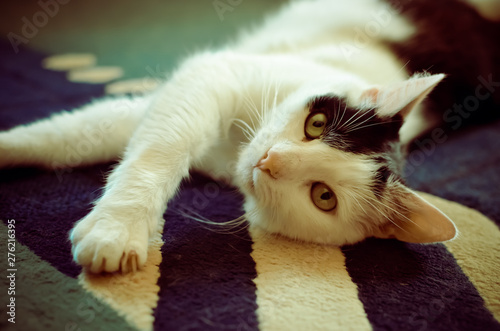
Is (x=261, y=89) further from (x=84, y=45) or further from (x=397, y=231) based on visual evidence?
(x=84, y=45)

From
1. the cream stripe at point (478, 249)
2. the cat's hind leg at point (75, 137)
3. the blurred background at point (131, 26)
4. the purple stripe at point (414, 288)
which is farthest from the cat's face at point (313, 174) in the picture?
the blurred background at point (131, 26)

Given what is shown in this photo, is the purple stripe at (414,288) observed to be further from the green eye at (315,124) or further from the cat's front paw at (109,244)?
the cat's front paw at (109,244)

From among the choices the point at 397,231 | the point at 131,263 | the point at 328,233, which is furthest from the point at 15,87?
the point at 397,231

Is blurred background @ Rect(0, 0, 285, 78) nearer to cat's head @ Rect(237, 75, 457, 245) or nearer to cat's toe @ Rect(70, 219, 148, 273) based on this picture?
cat's head @ Rect(237, 75, 457, 245)

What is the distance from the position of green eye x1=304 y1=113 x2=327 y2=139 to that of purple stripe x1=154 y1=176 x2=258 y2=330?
337 mm

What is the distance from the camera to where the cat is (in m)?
0.91

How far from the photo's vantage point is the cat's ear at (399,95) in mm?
1048

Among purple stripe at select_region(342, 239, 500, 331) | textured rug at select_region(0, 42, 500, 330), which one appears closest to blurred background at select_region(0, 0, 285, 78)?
textured rug at select_region(0, 42, 500, 330)

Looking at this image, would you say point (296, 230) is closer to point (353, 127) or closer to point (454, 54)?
point (353, 127)

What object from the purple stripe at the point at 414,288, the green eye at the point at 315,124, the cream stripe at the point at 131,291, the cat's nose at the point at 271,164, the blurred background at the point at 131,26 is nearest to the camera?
the cream stripe at the point at 131,291

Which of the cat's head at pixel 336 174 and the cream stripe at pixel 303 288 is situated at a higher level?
the cat's head at pixel 336 174

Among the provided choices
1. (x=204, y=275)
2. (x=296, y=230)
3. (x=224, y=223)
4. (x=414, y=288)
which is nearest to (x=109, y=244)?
(x=204, y=275)

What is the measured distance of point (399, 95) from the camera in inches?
42.8

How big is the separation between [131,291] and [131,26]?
8.17ft
